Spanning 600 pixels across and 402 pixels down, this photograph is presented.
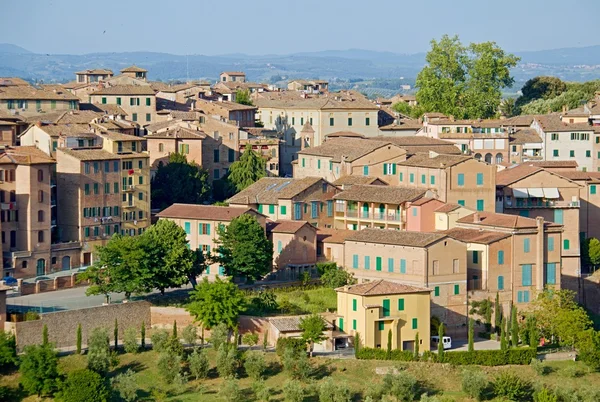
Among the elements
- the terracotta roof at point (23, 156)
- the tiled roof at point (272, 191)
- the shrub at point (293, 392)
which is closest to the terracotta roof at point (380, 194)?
the tiled roof at point (272, 191)

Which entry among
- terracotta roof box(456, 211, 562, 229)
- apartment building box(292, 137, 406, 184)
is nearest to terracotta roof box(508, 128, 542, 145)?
apartment building box(292, 137, 406, 184)

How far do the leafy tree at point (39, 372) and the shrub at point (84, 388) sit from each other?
525 millimetres

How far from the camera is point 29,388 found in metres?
50.0

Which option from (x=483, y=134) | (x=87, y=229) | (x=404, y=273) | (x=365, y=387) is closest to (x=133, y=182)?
(x=87, y=229)

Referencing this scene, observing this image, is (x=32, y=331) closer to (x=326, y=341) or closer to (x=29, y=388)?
(x=29, y=388)

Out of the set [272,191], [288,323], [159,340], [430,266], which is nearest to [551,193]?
→ [430,266]

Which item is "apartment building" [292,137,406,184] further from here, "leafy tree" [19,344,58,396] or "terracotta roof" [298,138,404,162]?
"leafy tree" [19,344,58,396]

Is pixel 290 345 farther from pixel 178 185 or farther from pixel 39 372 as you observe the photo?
pixel 178 185

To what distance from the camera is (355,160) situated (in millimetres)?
72125

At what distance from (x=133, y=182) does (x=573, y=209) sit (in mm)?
20697

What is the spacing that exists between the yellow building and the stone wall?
25.8ft

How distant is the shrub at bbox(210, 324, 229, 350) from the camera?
175ft

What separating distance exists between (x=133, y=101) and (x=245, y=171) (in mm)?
13358

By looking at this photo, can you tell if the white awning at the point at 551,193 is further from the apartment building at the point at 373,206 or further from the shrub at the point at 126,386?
the shrub at the point at 126,386
